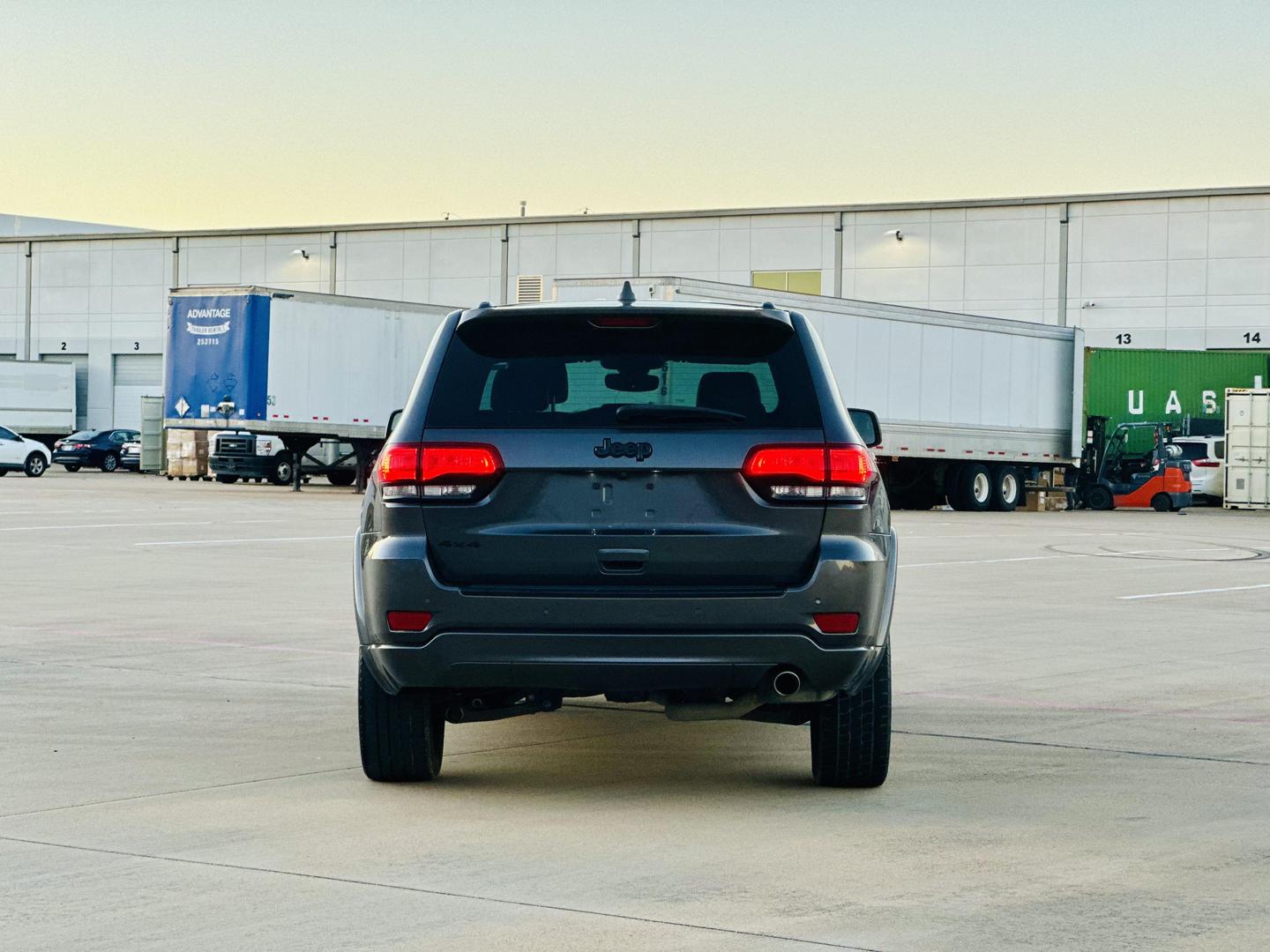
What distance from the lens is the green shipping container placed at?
47531 millimetres

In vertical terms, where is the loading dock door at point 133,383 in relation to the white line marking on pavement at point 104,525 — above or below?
above

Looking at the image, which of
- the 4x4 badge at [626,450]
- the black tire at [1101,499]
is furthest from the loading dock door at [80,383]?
the 4x4 badge at [626,450]

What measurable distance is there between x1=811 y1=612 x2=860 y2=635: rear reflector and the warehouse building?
39.9 metres

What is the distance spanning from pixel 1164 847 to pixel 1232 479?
3859cm

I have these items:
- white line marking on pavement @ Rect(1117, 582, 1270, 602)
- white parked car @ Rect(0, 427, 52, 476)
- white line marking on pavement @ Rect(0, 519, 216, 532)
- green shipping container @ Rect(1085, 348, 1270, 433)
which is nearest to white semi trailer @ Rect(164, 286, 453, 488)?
white parked car @ Rect(0, 427, 52, 476)

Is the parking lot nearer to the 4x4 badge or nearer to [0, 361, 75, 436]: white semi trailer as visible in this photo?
the 4x4 badge

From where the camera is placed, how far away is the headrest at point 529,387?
271 inches

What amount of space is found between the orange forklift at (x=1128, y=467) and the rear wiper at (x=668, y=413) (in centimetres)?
3685

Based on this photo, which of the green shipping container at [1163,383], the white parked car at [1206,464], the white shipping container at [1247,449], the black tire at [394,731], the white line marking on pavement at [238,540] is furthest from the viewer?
the green shipping container at [1163,383]

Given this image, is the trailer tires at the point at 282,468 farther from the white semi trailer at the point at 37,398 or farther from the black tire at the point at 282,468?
the white semi trailer at the point at 37,398

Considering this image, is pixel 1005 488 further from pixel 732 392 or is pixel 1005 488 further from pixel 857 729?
pixel 732 392

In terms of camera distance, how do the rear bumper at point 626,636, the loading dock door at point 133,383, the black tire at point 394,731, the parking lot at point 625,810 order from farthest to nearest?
the loading dock door at point 133,383 < the black tire at point 394,731 < the rear bumper at point 626,636 < the parking lot at point 625,810

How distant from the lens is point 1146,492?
42.7 meters

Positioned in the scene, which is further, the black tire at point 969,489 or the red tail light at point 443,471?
the black tire at point 969,489
